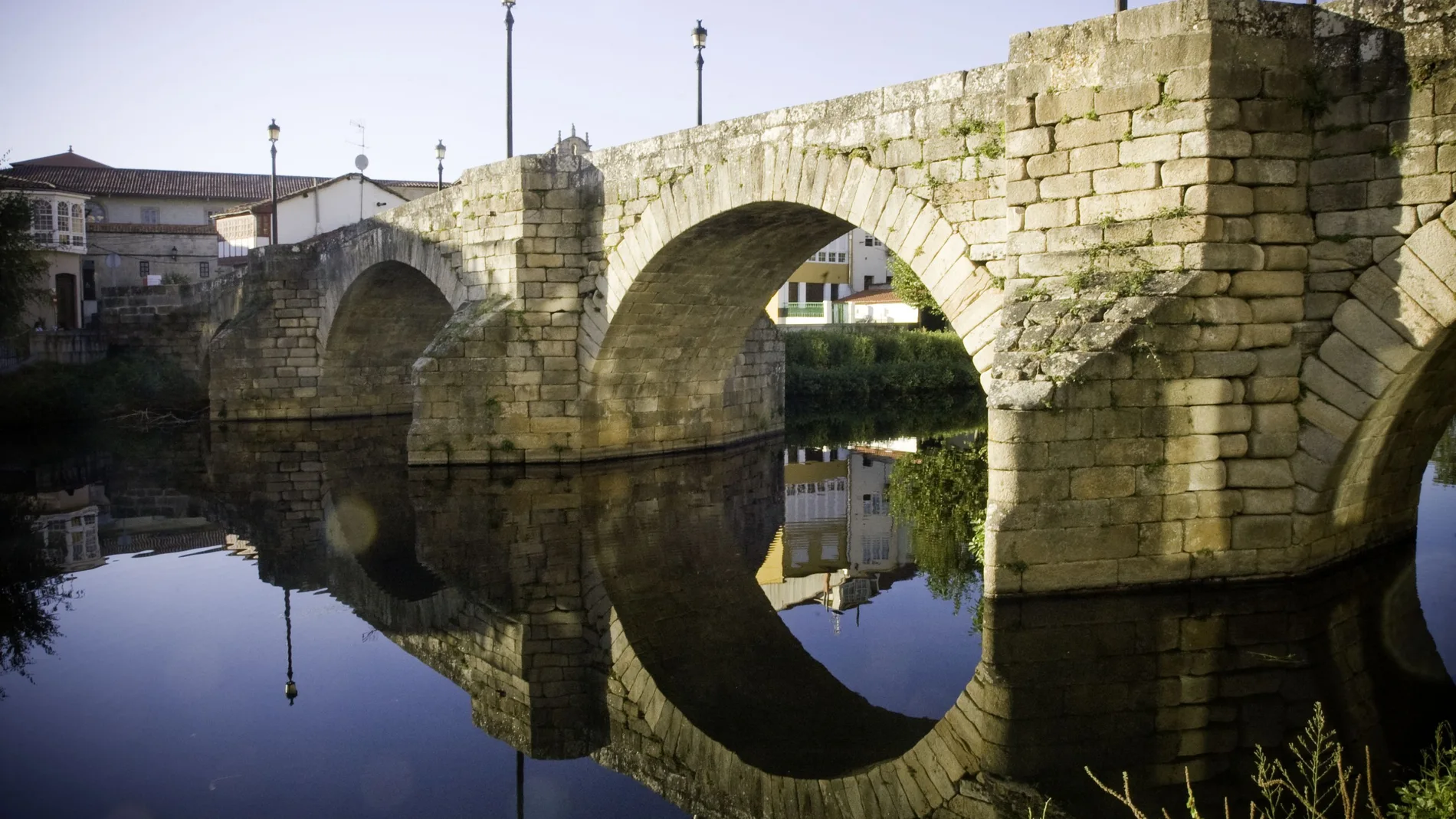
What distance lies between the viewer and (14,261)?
18.4 m

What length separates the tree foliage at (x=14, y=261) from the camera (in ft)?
60.0

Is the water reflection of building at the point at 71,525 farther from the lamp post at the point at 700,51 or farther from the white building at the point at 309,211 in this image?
the white building at the point at 309,211

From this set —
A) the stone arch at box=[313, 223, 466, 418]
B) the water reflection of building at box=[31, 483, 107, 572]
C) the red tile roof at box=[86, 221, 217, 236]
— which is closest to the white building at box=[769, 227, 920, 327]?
the stone arch at box=[313, 223, 466, 418]

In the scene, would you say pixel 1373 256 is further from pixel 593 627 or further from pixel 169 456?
pixel 169 456

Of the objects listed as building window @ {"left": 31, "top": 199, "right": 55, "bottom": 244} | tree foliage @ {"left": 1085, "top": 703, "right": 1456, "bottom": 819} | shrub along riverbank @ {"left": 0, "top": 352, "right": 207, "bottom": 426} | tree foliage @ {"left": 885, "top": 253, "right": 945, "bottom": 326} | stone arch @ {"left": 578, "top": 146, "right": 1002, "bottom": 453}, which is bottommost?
tree foliage @ {"left": 1085, "top": 703, "right": 1456, "bottom": 819}

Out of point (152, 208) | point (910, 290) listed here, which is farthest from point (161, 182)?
point (910, 290)

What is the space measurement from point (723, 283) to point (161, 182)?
118 ft

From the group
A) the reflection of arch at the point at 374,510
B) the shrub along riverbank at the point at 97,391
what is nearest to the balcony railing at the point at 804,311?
the shrub along riverbank at the point at 97,391

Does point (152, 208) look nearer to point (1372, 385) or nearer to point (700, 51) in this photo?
point (700, 51)

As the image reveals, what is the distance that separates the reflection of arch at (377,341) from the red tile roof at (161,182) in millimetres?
21539

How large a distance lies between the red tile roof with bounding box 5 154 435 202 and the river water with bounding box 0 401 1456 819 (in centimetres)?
3364

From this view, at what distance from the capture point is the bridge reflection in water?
512 cm

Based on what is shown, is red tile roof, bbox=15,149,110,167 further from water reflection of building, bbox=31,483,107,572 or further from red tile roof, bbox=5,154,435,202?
water reflection of building, bbox=31,483,107,572

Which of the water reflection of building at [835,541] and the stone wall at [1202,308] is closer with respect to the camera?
the stone wall at [1202,308]
